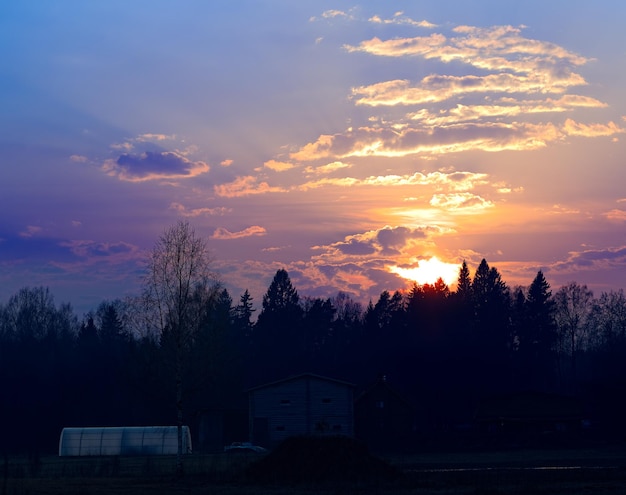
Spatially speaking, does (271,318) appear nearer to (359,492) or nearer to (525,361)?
(525,361)

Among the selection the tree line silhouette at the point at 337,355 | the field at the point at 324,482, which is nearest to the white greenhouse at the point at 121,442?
the tree line silhouette at the point at 337,355

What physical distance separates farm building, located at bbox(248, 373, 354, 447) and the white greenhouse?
1048cm

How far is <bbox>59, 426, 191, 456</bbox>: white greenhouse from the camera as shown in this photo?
84125mm

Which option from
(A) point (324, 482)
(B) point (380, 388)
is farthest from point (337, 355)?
(A) point (324, 482)

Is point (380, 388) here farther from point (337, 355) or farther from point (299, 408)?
point (337, 355)

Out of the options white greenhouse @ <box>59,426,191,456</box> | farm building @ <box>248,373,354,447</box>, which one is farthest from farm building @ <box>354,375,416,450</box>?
white greenhouse @ <box>59,426,191,456</box>

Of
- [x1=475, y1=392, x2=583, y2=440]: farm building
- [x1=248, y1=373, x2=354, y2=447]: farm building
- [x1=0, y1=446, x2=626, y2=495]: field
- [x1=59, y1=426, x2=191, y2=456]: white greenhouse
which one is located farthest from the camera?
[x1=475, y1=392, x2=583, y2=440]: farm building

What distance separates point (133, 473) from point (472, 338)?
8852 cm

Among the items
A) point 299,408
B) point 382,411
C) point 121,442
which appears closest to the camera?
point 121,442

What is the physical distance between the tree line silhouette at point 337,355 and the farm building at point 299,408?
7.59m

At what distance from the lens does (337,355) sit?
148 m

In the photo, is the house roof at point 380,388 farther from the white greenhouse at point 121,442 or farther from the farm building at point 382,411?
the white greenhouse at point 121,442

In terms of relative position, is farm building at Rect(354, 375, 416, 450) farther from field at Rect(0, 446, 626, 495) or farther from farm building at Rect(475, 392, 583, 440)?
field at Rect(0, 446, 626, 495)

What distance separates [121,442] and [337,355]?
67657 millimetres
